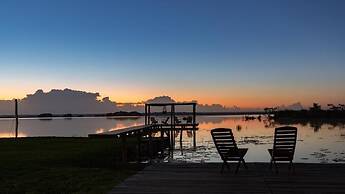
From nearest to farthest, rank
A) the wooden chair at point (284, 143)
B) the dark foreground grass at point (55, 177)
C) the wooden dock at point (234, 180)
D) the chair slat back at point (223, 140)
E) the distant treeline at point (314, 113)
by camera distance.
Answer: the wooden dock at point (234, 180) → the dark foreground grass at point (55, 177) → the wooden chair at point (284, 143) → the chair slat back at point (223, 140) → the distant treeline at point (314, 113)

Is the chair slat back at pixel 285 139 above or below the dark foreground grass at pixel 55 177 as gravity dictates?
above

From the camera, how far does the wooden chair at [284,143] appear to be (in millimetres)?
9133

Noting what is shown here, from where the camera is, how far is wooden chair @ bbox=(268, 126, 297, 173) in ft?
30.0

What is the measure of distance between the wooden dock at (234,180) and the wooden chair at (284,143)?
282mm

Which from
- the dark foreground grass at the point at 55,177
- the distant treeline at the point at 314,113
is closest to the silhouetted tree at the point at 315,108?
the distant treeline at the point at 314,113

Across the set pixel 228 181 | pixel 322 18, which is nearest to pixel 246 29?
pixel 322 18

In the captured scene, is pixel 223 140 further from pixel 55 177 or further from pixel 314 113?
pixel 314 113

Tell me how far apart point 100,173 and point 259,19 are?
1210 centimetres

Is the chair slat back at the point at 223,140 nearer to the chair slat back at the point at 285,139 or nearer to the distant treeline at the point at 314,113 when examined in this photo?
the chair slat back at the point at 285,139

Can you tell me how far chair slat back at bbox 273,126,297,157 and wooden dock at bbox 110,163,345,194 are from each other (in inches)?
16.4

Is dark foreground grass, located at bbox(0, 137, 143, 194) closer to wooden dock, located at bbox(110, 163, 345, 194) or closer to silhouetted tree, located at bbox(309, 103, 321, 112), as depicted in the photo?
wooden dock, located at bbox(110, 163, 345, 194)

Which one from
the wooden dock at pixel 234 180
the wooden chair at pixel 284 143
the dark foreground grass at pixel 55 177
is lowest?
the dark foreground grass at pixel 55 177

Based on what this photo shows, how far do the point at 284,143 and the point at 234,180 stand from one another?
1.74 metres

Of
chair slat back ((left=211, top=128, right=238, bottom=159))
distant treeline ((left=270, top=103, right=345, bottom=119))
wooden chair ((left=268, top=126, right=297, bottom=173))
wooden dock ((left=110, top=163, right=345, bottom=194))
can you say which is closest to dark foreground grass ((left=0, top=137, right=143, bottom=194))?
wooden dock ((left=110, top=163, right=345, bottom=194))
